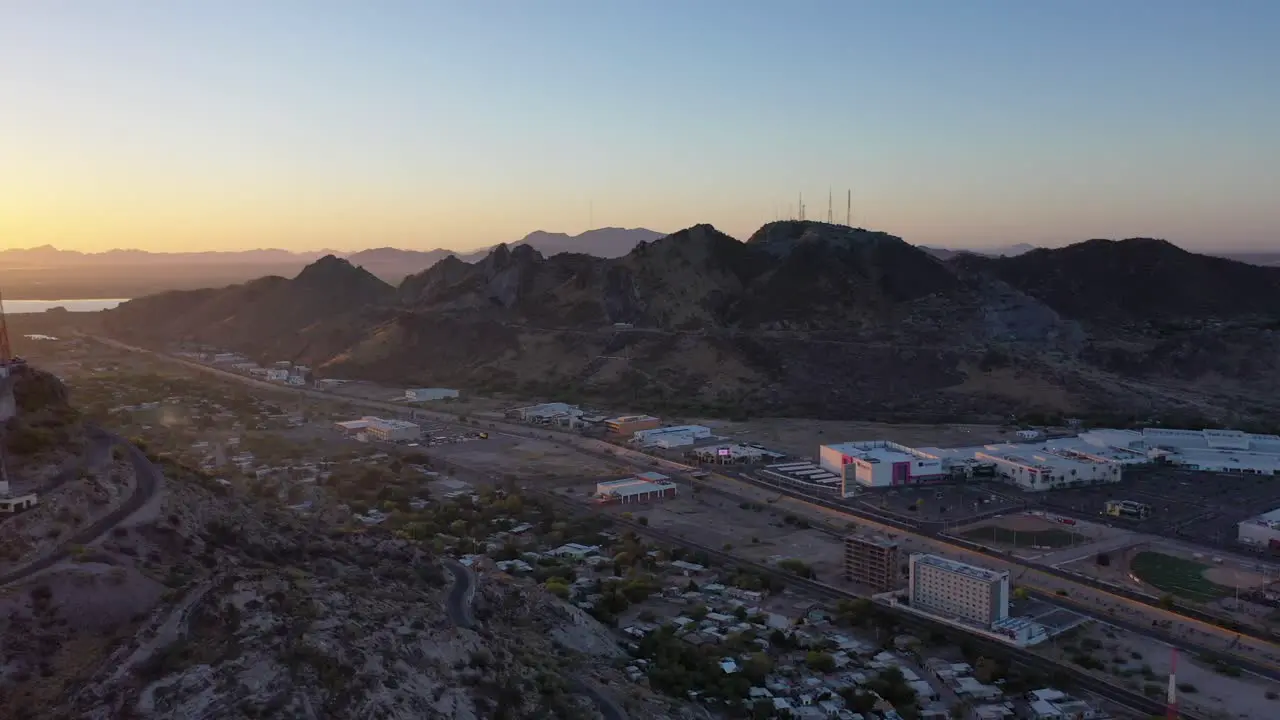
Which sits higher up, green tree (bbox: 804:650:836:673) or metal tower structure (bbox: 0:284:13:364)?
metal tower structure (bbox: 0:284:13:364)

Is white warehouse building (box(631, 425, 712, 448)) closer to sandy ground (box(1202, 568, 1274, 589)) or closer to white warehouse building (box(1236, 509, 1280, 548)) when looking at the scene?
white warehouse building (box(1236, 509, 1280, 548))

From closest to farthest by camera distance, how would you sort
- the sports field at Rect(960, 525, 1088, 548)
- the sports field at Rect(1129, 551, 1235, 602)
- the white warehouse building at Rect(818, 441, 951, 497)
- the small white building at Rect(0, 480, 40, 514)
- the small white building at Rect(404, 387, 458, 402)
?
the small white building at Rect(0, 480, 40, 514)
the sports field at Rect(1129, 551, 1235, 602)
the sports field at Rect(960, 525, 1088, 548)
the white warehouse building at Rect(818, 441, 951, 497)
the small white building at Rect(404, 387, 458, 402)

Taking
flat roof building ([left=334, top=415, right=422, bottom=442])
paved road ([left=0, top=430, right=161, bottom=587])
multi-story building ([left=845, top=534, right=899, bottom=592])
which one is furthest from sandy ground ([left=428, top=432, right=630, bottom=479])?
paved road ([left=0, top=430, right=161, bottom=587])

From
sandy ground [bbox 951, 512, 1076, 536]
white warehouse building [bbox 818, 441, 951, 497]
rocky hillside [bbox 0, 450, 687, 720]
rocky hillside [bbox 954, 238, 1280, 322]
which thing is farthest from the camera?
rocky hillside [bbox 954, 238, 1280, 322]

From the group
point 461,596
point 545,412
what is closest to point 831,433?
point 545,412

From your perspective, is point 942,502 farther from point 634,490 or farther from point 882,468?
point 634,490

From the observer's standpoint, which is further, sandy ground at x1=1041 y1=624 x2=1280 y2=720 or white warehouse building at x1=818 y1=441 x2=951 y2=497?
white warehouse building at x1=818 y1=441 x2=951 y2=497
